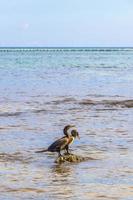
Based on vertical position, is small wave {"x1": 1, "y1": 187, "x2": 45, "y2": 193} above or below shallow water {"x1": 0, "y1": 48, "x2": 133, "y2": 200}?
below

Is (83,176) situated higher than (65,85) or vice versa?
(65,85)

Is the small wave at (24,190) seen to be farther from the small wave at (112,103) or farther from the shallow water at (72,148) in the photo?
the small wave at (112,103)

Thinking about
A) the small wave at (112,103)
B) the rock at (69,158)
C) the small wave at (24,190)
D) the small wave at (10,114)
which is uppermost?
the small wave at (112,103)

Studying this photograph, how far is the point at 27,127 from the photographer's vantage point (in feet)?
56.3

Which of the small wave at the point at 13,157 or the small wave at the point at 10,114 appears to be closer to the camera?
the small wave at the point at 13,157

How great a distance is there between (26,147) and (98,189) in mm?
4340

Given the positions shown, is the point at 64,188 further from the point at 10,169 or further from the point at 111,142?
the point at 111,142

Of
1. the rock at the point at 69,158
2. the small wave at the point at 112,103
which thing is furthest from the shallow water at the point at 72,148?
the rock at the point at 69,158

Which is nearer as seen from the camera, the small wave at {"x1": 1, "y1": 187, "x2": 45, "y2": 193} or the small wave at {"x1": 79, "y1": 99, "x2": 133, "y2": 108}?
the small wave at {"x1": 1, "y1": 187, "x2": 45, "y2": 193}

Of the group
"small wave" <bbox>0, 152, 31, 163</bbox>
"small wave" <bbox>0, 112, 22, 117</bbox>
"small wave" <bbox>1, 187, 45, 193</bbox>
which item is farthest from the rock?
"small wave" <bbox>0, 112, 22, 117</bbox>

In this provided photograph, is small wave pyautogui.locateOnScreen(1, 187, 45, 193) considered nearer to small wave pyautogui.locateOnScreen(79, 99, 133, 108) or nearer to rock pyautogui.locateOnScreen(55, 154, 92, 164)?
rock pyautogui.locateOnScreen(55, 154, 92, 164)

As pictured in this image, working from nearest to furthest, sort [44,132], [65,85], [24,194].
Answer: [24,194], [44,132], [65,85]

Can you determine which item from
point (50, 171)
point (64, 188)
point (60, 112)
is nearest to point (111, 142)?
point (50, 171)

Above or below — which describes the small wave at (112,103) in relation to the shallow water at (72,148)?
above
